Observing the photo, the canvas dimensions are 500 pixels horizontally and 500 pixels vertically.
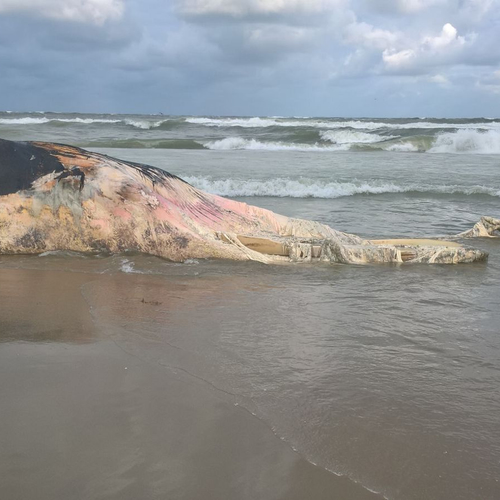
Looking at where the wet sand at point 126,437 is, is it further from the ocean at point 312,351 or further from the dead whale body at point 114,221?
the dead whale body at point 114,221

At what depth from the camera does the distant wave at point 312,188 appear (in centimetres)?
1334

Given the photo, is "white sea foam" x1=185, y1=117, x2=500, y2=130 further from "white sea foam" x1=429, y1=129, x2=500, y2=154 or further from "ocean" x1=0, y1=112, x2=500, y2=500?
"ocean" x1=0, y1=112, x2=500, y2=500

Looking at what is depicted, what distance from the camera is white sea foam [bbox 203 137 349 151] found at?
3027cm

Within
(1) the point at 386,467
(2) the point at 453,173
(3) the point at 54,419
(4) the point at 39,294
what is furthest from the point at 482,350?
(2) the point at 453,173

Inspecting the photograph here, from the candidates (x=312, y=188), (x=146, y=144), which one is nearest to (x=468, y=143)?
(x=146, y=144)

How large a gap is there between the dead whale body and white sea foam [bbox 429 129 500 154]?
86.9ft

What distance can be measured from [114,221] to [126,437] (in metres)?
3.62

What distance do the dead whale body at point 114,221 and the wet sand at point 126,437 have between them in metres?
2.41

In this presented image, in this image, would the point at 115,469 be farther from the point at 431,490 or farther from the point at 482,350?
the point at 482,350

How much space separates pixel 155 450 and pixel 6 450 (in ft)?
1.86

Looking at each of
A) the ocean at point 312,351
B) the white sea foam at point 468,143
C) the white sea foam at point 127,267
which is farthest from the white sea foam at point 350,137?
the white sea foam at point 127,267

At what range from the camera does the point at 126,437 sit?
2.28m

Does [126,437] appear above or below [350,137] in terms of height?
below

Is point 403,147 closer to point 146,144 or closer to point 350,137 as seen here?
point 350,137
